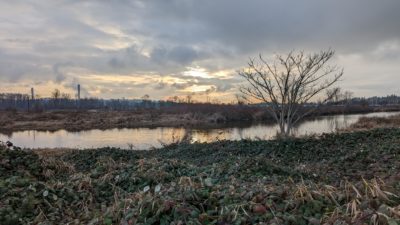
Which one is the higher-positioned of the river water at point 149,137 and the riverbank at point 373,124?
the riverbank at point 373,124

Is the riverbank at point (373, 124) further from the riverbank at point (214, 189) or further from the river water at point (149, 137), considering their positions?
the riverbank at point (214, 189)

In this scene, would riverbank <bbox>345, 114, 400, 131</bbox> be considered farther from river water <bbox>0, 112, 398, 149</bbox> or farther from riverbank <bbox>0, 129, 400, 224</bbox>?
riverbank <bbox>0, 129, 400, 224</bbox>

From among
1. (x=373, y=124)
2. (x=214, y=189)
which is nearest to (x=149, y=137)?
(x=373, y=124)

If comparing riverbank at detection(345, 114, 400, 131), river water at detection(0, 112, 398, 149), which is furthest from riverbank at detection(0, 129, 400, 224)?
river water at detection(0, 112, 398, 149)

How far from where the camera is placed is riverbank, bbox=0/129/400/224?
3.39 metres

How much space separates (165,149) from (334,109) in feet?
155

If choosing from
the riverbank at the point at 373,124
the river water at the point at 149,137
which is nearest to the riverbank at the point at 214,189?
the riverbank at the point at 373,124

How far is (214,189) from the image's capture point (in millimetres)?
4176

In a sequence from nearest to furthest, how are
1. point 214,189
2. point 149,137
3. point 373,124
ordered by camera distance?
point 214,189 → point 373,124 → point 149,137

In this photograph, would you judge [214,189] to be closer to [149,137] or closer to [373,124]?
[373,124]

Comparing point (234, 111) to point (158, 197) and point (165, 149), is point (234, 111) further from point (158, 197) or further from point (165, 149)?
point (158, 197)

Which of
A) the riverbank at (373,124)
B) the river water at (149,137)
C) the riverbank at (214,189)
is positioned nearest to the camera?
the riverbank at (214,189)

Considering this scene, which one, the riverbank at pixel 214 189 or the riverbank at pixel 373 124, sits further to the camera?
the riverbank at pixel 373 124

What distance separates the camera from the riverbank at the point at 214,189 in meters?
3.39
